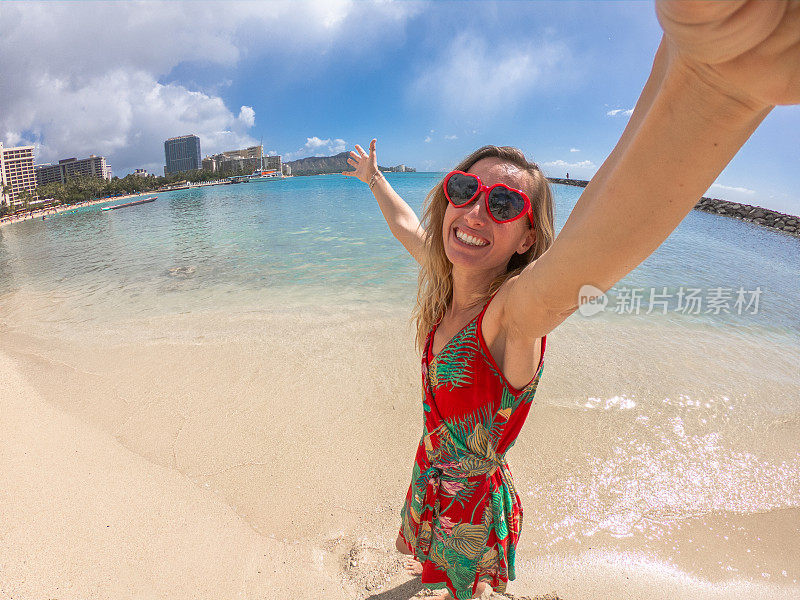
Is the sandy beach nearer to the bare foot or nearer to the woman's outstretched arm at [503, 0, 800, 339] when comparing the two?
the bare foot

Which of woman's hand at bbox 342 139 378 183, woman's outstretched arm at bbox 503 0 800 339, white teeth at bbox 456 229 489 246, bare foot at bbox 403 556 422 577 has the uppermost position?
woman's hand at bbox 342 139 378 183

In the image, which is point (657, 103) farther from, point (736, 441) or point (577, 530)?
point (736, 441)

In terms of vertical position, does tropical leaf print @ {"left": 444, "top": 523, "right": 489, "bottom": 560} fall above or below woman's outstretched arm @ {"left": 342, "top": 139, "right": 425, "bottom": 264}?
below

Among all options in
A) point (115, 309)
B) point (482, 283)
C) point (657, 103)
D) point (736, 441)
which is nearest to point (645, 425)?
point (736, 441)

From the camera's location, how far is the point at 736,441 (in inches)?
150

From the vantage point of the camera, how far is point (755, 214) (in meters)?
30.8

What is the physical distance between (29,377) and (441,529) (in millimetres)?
5554

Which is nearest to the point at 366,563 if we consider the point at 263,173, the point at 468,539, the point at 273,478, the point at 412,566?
the point at 412,566

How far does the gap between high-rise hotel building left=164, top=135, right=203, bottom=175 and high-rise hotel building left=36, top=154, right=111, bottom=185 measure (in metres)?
29.7

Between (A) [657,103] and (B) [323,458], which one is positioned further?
(B) [323,458]

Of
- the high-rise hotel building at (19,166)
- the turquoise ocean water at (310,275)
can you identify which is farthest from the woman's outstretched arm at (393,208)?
the high-rise hotel building at (19,166)

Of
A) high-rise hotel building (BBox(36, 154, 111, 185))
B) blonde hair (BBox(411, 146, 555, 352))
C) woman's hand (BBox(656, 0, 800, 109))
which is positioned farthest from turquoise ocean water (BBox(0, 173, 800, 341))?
high-rise hotel building (BBox(36, 154, 111, 185))

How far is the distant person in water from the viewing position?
18.3 inches

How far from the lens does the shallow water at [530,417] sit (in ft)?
9.23
